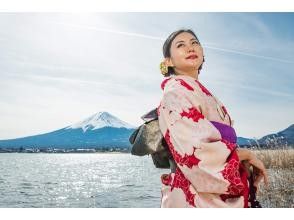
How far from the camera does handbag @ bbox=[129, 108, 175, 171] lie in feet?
4.46

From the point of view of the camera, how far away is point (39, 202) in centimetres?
570

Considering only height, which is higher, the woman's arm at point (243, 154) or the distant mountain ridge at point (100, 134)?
the distant mountain ridge at point (100, 134)

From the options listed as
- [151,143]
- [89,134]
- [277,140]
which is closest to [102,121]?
[89,134]

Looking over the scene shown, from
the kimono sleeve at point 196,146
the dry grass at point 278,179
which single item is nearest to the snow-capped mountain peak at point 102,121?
the dry grass at point 278,179

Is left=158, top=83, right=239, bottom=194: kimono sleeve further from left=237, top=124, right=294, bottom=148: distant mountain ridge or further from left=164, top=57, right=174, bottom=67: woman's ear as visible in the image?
left=237, top=124, right=294, bottom=148: distant mountain ridge

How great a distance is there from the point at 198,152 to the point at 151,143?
0.54 feet

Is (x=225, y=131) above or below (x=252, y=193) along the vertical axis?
above

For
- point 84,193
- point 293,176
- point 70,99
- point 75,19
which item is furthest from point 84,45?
point 84,193

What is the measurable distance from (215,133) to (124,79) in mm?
1765

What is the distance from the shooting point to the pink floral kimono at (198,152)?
126 cm

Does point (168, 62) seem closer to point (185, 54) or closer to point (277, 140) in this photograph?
point (185, 54)

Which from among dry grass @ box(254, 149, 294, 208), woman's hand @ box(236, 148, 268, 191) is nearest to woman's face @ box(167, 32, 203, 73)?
woman's hand @ box(236, 148, 268, 191)

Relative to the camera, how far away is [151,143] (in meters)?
1.36

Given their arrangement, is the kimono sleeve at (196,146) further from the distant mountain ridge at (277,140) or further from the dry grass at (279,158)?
the dry grass at (279,158)
